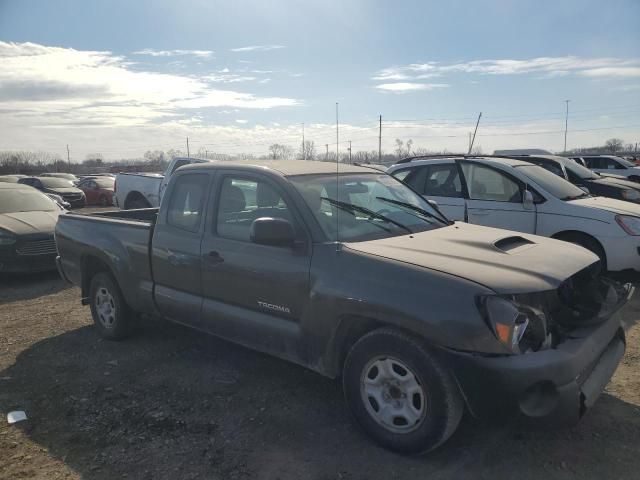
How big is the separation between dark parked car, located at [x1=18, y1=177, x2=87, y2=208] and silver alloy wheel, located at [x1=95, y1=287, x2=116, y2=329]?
54.3 ft

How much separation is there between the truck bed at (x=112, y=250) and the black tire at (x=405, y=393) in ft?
7.88

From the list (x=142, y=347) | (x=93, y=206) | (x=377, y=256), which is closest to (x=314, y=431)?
(x=377, y=256)

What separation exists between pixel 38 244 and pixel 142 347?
421 cm

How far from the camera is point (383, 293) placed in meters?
3.07

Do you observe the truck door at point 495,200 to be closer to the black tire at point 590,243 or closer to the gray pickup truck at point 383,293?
the black tire at point 590,243

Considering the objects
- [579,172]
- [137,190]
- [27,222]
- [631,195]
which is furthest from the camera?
[137,190]

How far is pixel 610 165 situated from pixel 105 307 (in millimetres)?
20892

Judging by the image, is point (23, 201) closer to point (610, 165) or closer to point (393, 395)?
point (393, 395)

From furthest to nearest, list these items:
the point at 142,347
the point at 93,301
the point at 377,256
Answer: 1. the point at 93,301
2. the point at 142,347
3. the point at 377,256

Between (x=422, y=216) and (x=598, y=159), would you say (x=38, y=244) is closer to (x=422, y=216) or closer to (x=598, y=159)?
(x=422, y=216)

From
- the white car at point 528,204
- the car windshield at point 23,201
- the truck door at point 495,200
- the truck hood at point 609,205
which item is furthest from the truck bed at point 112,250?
the truck hood at point 609,205

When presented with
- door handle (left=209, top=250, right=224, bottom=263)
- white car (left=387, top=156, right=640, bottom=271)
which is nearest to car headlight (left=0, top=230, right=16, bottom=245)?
door handle (left=209, top=250, right=224, bottom=263)

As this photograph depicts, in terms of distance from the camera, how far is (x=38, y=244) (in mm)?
8250

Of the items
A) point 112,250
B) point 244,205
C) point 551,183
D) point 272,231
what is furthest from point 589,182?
point 112,250
